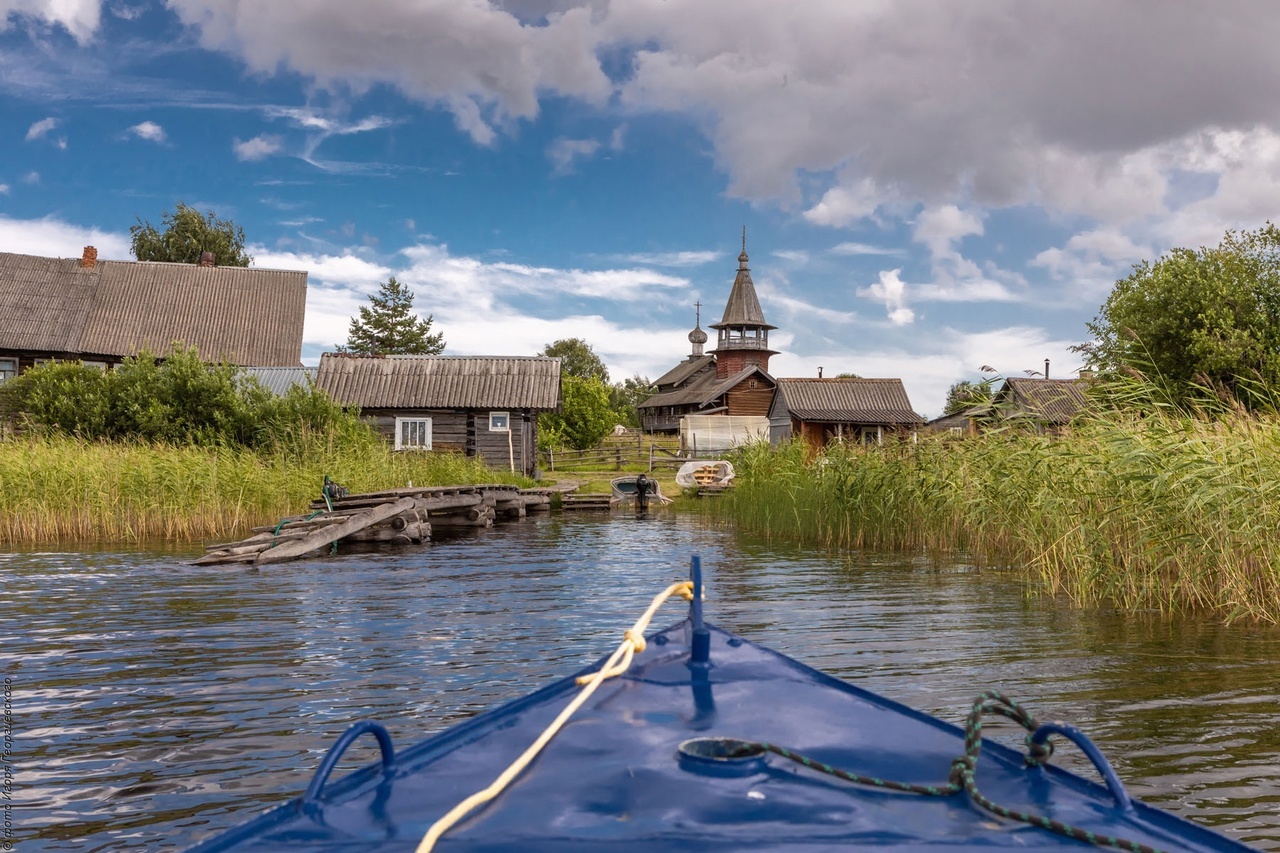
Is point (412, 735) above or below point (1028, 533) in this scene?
below

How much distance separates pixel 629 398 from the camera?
8406cm

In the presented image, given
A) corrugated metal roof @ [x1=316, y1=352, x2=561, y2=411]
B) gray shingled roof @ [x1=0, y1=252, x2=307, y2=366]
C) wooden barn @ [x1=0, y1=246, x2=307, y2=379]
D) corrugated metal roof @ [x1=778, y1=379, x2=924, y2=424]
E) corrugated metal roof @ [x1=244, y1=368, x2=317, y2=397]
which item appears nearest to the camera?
corrugated metal roof @ [x1=316, y1=352, x2=561, y2=411]

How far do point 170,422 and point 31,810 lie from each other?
1997 centimetres

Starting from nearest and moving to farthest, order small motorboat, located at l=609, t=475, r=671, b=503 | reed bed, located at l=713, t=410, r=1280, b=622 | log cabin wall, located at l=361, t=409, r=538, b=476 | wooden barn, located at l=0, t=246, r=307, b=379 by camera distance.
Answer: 1. reed bed, located at l=713, t=410, r=1280, b=622
2. small motorboat, located at l=609, t=475, r=671, b=503
3. log cabin wall, located at l=361, t=409, r=538, b=476
4. wooden barn, located at l=0, t=246, r=307, b=379

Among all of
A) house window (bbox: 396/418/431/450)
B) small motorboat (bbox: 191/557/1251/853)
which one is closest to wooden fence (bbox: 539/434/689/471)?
house window (bbox: 396/418/431/450)

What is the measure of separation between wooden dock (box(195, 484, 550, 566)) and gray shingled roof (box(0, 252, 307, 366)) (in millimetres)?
16452

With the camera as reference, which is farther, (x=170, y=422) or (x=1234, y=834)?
(x=170, y=422)

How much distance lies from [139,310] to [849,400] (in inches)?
1152

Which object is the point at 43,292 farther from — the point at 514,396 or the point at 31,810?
the point at 31,810

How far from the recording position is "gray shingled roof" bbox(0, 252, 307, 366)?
3278 centimetres

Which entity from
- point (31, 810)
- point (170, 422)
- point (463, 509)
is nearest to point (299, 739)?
point (31, 810)

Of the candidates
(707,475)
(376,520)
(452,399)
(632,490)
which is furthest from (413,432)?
(376,520)

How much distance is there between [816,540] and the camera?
1605 cm

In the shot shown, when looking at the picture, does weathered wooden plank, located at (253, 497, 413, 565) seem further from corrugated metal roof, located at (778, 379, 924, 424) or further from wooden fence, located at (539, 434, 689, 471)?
corrugated metal roof, located at (778, 379, 924, 424)
